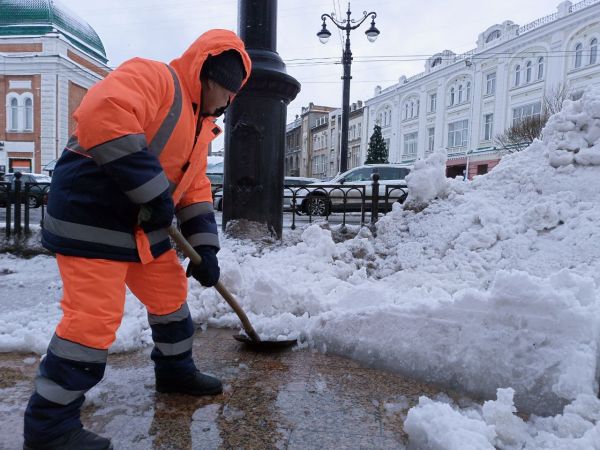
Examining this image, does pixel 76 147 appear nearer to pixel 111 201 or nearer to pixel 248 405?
pixel 111 201

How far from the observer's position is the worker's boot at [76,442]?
5.62ft

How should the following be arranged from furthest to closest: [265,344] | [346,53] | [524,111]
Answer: [524,111], [346,53], [265,344]

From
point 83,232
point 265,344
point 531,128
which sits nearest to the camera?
point 83,232

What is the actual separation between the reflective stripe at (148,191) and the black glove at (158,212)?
0.02 metres

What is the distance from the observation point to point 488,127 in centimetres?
3216

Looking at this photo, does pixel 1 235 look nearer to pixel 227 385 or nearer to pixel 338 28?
pixel 227 385

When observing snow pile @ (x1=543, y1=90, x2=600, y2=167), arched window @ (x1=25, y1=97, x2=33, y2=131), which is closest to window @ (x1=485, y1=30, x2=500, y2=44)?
arched window @ (x1=25, y1=97, x2=33, y2=131)

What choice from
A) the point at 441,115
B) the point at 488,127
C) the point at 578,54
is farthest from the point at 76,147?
the point at 441,115

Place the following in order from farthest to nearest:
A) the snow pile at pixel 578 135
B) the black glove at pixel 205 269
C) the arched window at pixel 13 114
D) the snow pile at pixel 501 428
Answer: the arched window at pixel 13 114
the snow pile at pixel 578 135
the black glove at pixel 205 269
the snow pile at pixel 501 428

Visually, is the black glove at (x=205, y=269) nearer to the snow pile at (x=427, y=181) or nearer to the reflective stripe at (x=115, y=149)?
the reflective stripe at (x=115, y=149)

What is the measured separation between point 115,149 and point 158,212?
28cm

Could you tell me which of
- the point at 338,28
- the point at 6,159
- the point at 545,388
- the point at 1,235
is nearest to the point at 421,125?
the point at 338,28

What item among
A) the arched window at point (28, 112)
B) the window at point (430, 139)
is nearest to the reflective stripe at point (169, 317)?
the arched window at point (28, 112)

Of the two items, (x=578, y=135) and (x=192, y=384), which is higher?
(x=578, y=135)
